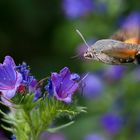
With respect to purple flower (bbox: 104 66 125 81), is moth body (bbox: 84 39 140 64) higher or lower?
lower

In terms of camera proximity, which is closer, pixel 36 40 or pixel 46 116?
pixel 46 116

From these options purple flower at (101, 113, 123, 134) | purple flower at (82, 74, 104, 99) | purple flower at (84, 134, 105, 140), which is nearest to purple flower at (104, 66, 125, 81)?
purple flower at (82, 74, 104, 99)

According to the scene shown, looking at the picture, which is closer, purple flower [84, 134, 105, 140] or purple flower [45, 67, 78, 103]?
purple flower [45, 67, 78, 103]

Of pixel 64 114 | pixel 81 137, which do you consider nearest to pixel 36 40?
pixel 81 137

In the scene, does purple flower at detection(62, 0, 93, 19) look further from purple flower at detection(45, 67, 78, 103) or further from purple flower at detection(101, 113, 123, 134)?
purple flower at detection(45, 67, 78, 103)

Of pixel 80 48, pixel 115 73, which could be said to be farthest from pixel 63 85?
pixel 80 48

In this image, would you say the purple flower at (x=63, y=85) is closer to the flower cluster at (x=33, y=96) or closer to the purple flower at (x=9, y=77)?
the flower cluster at (x=33, y=96)

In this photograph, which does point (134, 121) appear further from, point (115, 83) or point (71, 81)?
point (71, 81)
